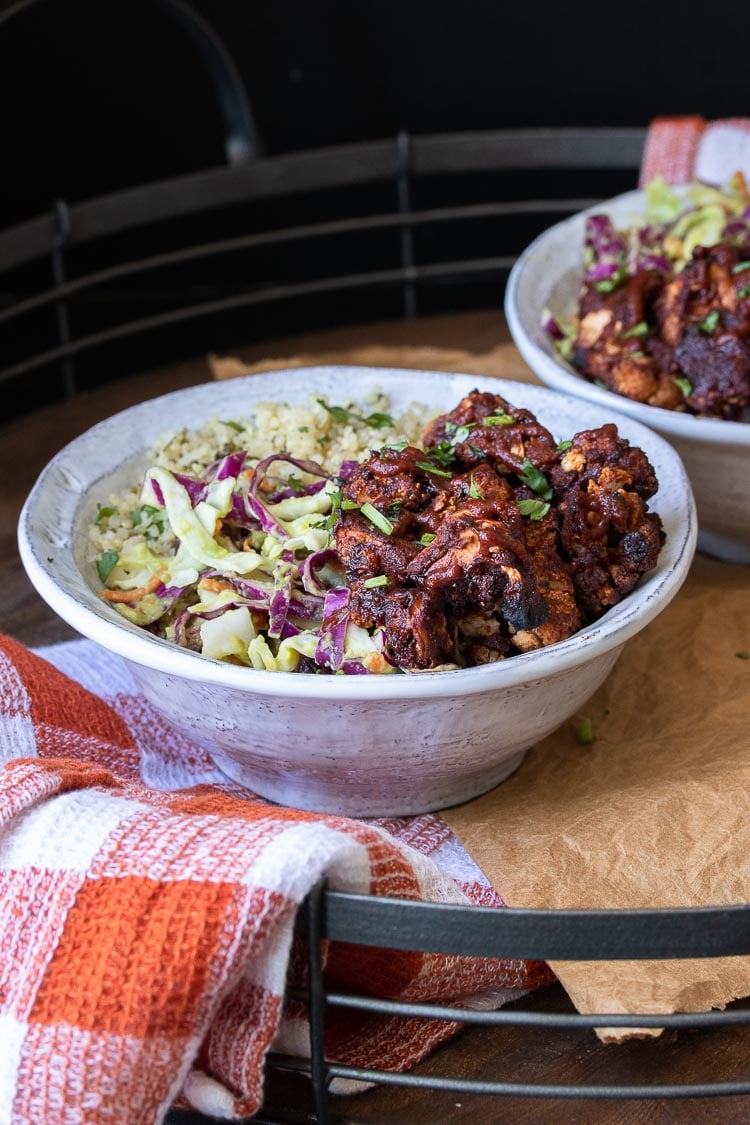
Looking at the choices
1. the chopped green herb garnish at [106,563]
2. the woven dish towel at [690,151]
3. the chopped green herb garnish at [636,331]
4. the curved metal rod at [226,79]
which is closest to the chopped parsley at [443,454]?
the chopped green herb garnish at [106,563]

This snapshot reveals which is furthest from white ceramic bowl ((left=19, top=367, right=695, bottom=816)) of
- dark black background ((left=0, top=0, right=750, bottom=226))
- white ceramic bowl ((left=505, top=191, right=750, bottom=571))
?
dark black background ((left=0, top=0, right=750, bottom=226))

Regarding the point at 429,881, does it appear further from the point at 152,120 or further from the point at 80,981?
the point at 152,120

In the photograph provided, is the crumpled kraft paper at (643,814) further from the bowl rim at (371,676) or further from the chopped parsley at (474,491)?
the chopped parsley at (474,491)

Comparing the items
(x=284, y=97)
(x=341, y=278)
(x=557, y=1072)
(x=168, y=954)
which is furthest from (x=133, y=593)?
(x=284, y=97)

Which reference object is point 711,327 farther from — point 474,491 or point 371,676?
point 371,676

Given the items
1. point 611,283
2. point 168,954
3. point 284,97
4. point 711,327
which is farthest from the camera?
point 284,97

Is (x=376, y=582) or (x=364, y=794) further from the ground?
(x=376, y=582)
